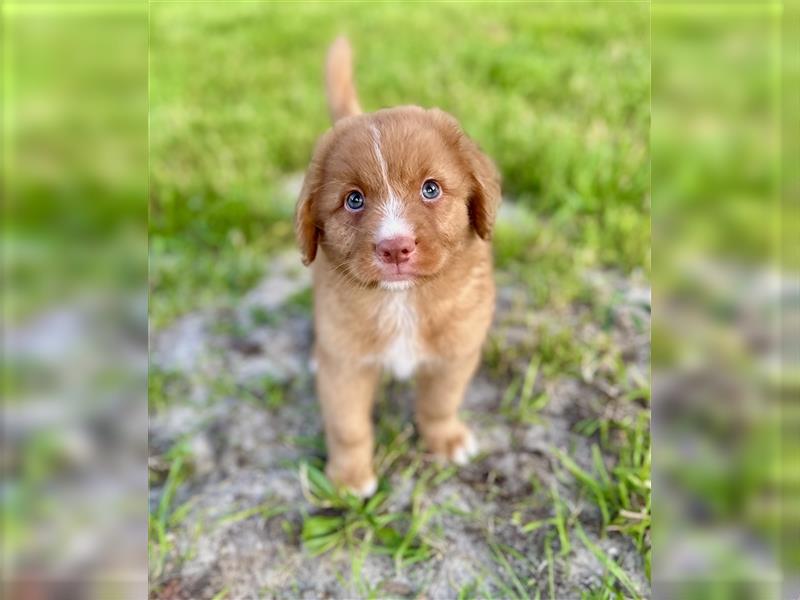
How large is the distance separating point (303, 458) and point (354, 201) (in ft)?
4.88

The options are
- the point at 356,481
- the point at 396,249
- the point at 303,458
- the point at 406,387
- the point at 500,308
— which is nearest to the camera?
the point at 396,249

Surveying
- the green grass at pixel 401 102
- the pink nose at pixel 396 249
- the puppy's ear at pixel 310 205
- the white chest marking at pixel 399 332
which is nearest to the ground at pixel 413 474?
the green grass at pixel 401 102

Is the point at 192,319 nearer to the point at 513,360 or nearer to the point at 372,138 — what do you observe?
the point at 513,360

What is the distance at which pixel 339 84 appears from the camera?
123 inches

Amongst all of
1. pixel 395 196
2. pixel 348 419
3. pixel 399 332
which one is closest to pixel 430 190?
pixel 395 196

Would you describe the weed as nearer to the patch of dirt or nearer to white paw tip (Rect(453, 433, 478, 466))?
the patch of dirt

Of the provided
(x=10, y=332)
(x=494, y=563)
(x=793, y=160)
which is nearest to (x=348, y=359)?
(x=494, y=563)

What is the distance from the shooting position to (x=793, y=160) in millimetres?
1332

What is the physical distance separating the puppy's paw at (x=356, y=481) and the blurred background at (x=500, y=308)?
112 millimetres

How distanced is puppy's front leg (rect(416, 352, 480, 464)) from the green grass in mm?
1229

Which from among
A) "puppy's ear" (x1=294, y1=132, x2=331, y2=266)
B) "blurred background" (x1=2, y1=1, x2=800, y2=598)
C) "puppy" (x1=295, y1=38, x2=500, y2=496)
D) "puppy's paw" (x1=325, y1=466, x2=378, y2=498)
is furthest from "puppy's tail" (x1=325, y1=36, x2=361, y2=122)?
"puppy's paw" (x1=325, y1=466, x2=378, y2=498)

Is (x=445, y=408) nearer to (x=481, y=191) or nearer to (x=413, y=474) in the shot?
(x=413, y=474)

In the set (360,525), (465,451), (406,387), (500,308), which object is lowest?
(360,525)

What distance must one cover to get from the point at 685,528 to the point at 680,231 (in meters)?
0.69
